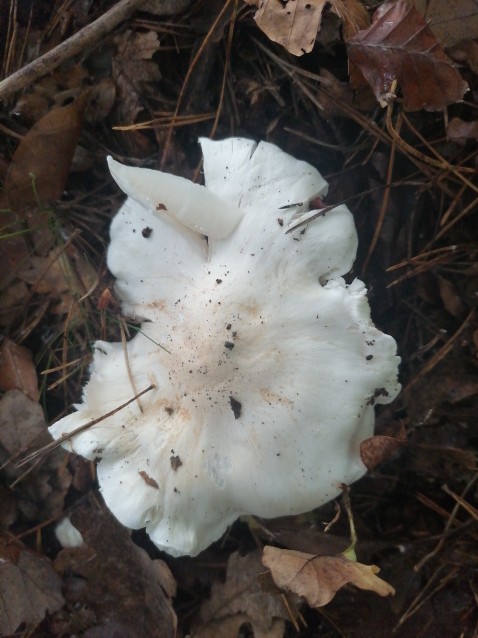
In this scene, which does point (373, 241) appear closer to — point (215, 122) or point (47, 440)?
point (215, 122)

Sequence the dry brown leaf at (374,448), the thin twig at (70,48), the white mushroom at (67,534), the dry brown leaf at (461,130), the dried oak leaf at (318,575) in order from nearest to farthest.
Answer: the dried oak leaf at (318,575) → the dry brown leaf at (374,448) → the dry brown leaf at (461,130) → the thin twig at (70,48) → the white mushroom at (67,534)

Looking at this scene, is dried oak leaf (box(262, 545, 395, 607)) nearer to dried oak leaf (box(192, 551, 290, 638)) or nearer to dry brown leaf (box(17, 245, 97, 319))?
dried oak leaf (box(192, 551, 290, 638))

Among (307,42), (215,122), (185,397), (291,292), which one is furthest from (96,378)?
(307,42)

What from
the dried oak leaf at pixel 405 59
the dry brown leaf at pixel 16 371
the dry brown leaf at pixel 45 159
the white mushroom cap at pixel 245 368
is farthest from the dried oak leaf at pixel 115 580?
the dried oak leaf at pixel 405 59

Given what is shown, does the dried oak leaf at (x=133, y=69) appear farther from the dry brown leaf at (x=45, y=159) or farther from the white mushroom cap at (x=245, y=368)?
the white mushroom cap at (x=245, y=368)

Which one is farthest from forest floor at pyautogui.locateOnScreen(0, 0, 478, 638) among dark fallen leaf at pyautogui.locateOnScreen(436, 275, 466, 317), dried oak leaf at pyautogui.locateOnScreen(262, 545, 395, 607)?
Result: dried oak leaf at pyautogui.locateOnScreen(262, 545, 395, 607)

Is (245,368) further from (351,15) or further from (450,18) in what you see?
(450,18)

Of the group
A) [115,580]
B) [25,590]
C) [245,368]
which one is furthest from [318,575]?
[25,590]
